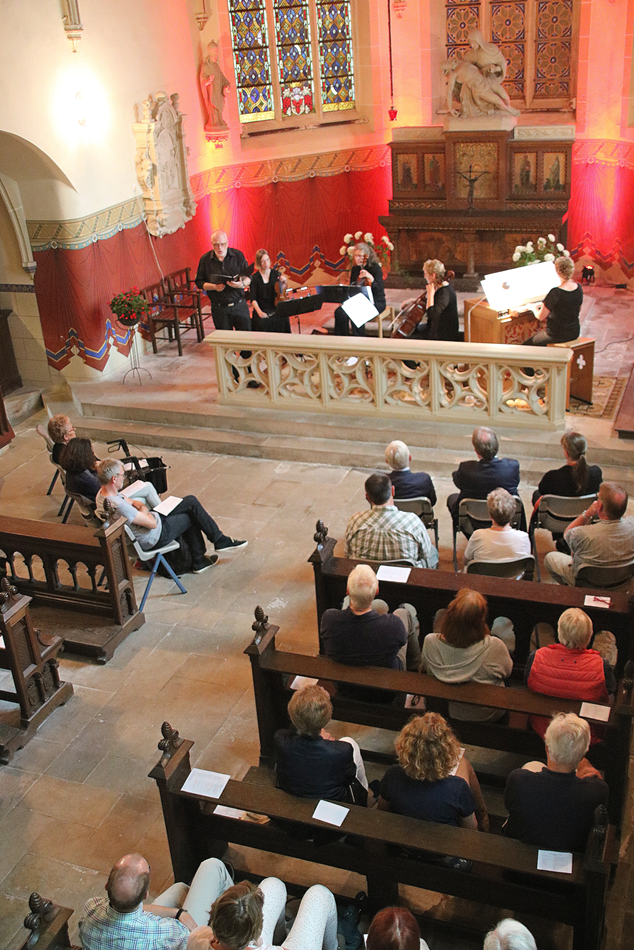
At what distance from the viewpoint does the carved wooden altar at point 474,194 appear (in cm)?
1181

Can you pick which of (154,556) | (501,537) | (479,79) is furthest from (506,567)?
(479,79)

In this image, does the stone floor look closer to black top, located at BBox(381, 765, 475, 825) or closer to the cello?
black top, located at BBox(381, 765, 475, 825)

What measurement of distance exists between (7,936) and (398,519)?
9.41 ft

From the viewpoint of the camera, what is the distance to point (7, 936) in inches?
160

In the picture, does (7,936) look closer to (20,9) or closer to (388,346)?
(388,346)

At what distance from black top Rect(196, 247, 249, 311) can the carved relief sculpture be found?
1.55 meters

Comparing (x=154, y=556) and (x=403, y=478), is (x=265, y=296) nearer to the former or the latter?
(x=154, y=556)

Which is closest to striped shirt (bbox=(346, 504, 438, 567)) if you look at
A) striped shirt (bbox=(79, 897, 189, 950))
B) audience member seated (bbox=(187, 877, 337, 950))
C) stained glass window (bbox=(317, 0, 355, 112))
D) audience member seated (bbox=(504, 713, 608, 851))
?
audience member seated (bbox=(504, 713, 608, 851))

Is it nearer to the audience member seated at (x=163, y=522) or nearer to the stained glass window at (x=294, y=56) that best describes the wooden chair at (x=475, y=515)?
the audience member seated at (x=163, y=522)

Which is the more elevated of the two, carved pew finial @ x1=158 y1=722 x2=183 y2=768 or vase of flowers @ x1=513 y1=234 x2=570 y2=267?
vase of flowers @ x1=513 y1=234 x2=570 y2=267

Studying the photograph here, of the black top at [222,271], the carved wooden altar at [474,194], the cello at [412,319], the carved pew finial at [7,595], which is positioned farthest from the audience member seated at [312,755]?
the carved wooden altar at [474,194]

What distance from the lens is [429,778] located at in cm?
362

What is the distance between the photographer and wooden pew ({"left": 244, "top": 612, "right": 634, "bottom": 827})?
4.07 meters

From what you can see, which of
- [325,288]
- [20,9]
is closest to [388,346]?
[325,288]
